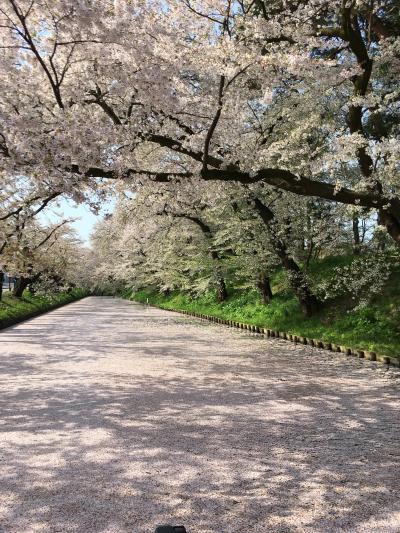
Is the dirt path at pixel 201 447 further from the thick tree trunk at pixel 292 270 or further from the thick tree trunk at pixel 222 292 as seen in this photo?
the thick tree trunk at pixel 222 292

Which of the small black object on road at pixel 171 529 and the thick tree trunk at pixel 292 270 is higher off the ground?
the thick tree trunk at pixel 292 270

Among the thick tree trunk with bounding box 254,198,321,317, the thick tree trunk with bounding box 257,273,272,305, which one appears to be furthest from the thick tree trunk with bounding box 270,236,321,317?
the thick tree trunk with bounding box 257,273,272,305

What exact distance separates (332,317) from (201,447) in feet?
38.1

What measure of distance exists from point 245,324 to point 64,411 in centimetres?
1474

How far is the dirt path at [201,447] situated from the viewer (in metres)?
4.25

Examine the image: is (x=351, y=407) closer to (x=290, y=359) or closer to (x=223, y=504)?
(x=223, y=504)

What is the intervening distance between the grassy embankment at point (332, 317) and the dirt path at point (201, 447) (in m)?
1.82

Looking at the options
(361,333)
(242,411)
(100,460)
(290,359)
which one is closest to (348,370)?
(290,359)

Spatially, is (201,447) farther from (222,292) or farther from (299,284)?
(222,292)

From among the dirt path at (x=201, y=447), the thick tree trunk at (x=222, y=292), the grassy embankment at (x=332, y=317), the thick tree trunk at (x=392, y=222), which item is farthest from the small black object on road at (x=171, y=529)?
the thick tree trunk at (x=222, y=292)

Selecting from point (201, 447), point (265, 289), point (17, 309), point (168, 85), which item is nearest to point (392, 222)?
point (168, 85)

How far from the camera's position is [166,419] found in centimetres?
728

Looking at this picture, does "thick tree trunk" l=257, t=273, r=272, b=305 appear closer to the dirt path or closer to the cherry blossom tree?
the cherry blossom tree

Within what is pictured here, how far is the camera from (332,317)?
16.7 m
